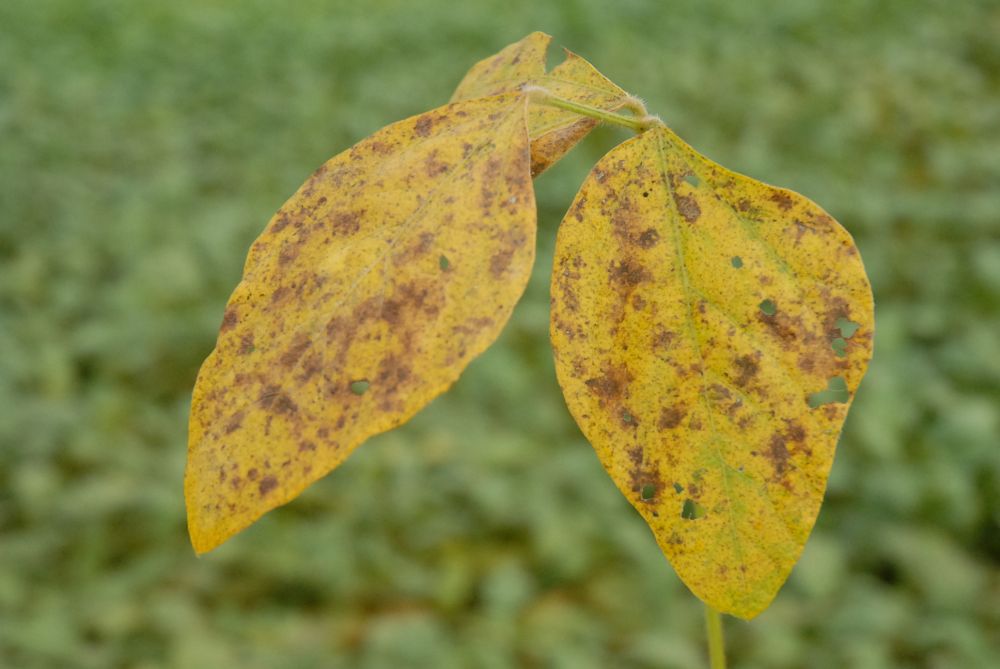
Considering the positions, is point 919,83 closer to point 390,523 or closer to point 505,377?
point 505,377

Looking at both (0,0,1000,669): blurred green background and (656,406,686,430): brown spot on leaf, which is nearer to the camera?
(656,406,686,430): brown spot on leaf

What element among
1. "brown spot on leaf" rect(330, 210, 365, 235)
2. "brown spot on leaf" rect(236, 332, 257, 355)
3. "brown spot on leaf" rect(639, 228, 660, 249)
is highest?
"brown spot on leaf" rect(330, 210, 365, 235)

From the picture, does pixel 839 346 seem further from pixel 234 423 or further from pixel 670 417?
pixel 234 423

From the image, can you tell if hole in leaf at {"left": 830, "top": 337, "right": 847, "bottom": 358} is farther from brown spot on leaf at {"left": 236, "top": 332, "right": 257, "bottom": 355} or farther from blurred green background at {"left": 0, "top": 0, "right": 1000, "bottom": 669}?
blurred green background at {"left": 0, "top": 0, "right": 1000, "bottom": 669}

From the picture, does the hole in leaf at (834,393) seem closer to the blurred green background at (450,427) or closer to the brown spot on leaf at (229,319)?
the brown spot on leaf at (229,319)

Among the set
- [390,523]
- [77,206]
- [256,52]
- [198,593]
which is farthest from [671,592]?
[256,52]

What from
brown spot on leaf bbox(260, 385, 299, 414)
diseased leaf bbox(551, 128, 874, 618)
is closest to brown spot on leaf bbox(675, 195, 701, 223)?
diseased leaf bbox(551, 128, 874, 618)

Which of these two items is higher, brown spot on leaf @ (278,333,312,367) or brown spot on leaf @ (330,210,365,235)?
brown spot on leaf @ (330,210,365,235)
